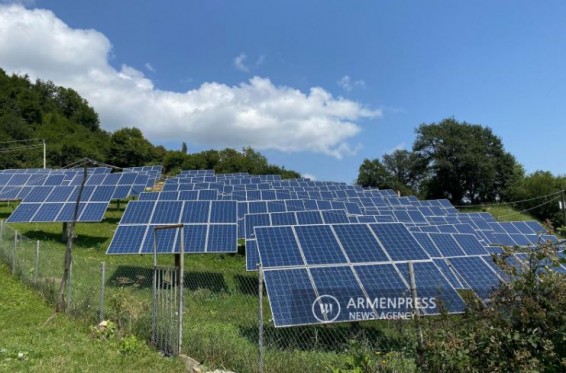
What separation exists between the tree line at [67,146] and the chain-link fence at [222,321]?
50231 mm

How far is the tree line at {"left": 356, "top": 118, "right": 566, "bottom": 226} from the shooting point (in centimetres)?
6303

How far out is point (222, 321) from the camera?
9711mm

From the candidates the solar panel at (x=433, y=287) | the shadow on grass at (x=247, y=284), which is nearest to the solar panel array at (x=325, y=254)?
the solar panel at (x=433, y=287)

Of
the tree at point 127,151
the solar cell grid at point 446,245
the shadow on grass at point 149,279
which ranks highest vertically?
the tree at point 127,151

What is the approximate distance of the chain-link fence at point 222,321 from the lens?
237 inches

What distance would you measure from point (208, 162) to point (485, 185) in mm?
42192

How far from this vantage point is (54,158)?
205 feet

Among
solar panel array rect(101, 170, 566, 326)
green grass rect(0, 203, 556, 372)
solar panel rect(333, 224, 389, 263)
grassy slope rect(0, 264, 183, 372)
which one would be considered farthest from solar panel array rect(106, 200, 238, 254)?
solar panel rect(333, 224, 389, 263)

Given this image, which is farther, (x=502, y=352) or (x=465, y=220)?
(x=465, y=220)

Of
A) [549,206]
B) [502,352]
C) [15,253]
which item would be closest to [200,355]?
[502,352]

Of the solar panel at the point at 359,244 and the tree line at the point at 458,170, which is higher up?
the tree line at the point at 458,170

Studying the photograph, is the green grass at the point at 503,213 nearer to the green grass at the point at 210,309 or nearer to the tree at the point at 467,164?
the tree at the point at 467,164

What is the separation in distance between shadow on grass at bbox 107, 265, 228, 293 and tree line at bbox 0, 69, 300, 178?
50236mm

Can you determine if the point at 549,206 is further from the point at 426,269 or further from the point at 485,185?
the point at 426,269
